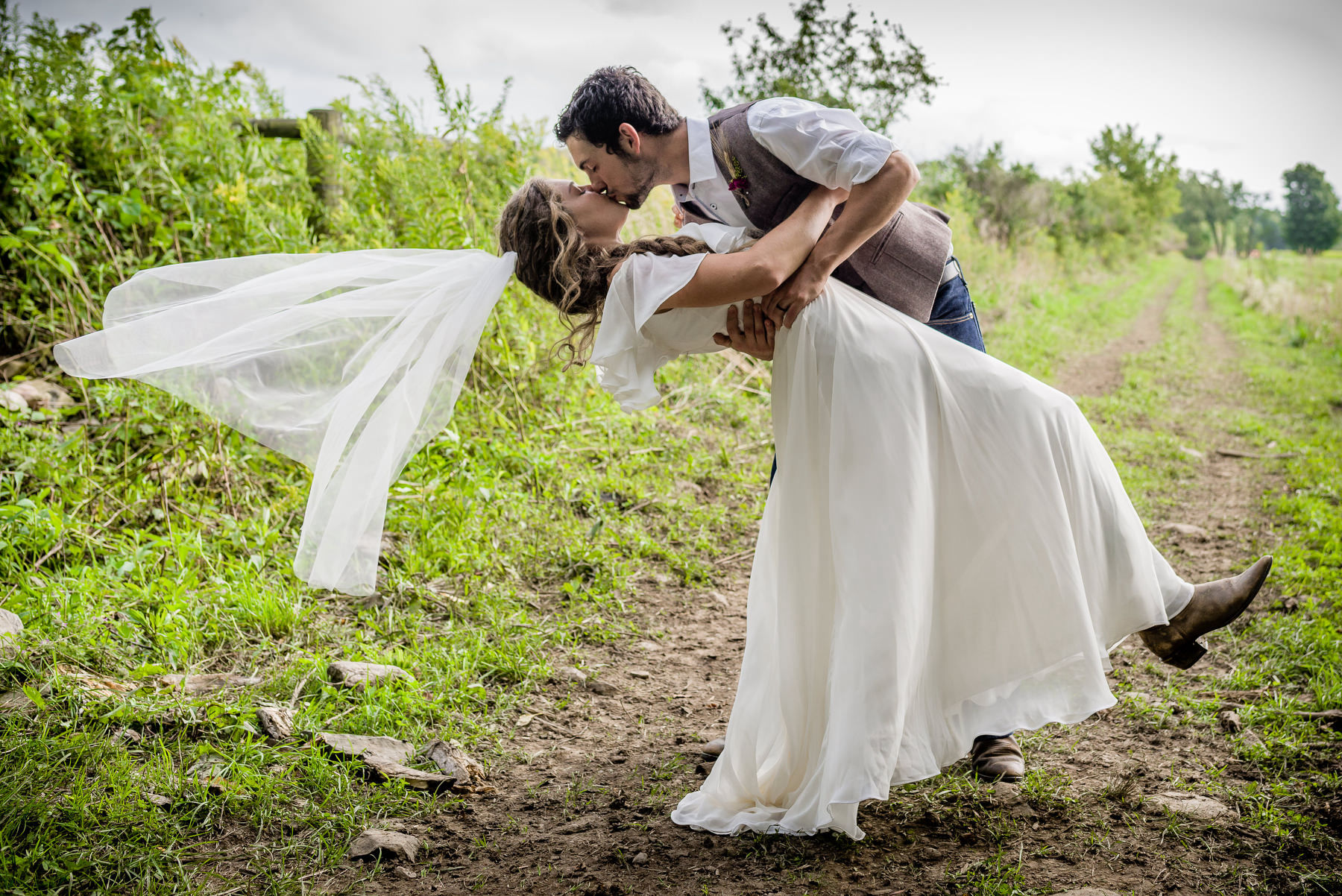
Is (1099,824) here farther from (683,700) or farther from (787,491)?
(683,700)

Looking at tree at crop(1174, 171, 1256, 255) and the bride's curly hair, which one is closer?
the bride's curly hair

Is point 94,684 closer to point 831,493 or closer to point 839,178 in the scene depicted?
point 831,493

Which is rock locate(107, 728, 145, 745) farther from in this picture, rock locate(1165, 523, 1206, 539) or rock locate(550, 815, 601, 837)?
rock locate(1165, 523, 1206, 539)

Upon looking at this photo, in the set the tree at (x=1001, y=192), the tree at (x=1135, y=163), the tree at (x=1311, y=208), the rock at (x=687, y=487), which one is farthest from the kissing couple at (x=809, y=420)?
the tree at (x=1311, y=208)

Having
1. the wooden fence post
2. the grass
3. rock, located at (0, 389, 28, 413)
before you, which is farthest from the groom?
the wooden fence post

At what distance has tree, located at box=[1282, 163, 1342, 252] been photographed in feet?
213

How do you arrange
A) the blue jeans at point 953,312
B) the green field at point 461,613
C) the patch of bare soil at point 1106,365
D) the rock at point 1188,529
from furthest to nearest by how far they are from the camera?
the patch of bare soil at point 1106,365
the rock at point 1188,529
the blue jeans at point 953,312
the green field at point 461,613

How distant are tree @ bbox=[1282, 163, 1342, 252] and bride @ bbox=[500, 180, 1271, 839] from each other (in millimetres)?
78763

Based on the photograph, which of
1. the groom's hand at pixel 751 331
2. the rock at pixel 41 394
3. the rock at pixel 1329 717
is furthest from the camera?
the rock at pixel 41 394

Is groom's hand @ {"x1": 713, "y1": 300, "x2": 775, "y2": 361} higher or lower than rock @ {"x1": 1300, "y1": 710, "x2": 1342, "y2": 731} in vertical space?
higher

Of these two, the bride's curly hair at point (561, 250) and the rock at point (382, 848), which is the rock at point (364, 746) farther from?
the bride's curly hair at point (561, 250)

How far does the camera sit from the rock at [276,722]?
108 inches

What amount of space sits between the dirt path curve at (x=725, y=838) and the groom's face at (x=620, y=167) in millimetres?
1842

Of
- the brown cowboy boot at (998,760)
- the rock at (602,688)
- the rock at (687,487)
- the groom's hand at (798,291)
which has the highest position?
the groom's hand at (798,291)
